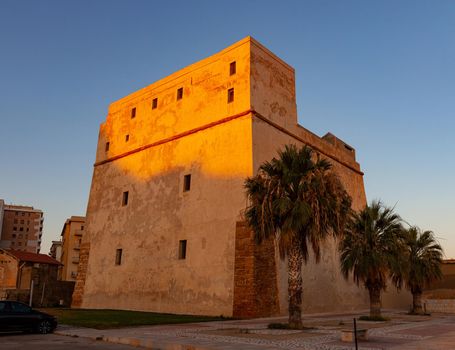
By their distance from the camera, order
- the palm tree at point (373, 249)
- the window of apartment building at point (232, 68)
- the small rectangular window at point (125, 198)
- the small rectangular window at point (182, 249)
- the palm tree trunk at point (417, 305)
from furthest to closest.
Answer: the small rectangular window at point (125, 198) < the palm tree trunk at point (417, 305) < the window of apartment building at point (232, 68) < the small rectangular window at point (182, 249) < the palm tree at point (373, 249)

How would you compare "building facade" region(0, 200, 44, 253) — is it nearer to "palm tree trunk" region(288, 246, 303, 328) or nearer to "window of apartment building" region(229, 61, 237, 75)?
"window of apartment building" region(229, 61, 237, 75)

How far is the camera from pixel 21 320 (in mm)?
14914

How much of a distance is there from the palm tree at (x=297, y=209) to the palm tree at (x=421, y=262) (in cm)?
1587

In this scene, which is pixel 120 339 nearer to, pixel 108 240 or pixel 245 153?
pixel 245 153

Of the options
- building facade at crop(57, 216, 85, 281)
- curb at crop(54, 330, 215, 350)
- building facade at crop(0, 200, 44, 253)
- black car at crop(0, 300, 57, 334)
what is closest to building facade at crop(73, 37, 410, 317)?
curb at crop(54, 330, 215, 350)

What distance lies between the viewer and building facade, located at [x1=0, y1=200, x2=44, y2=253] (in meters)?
108

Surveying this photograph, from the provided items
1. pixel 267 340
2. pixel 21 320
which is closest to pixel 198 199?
pixel 21 320

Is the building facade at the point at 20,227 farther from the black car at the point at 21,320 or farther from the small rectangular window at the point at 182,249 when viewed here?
the black car at the point at 21,320

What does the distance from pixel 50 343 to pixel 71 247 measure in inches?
2755

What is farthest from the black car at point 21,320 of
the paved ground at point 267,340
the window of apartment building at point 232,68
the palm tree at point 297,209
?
the window of apartment building at point 232,68

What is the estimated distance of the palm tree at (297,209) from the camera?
15914 millimetres

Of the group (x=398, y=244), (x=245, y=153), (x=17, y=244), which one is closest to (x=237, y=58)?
(x=245, y=153)

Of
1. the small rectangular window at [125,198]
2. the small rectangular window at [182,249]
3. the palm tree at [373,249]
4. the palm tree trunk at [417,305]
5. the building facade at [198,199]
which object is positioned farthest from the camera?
the small rectangular window at [125,198]

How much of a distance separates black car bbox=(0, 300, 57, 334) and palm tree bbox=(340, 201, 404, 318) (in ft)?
47.2
